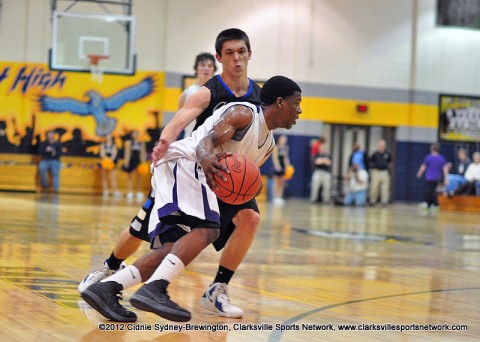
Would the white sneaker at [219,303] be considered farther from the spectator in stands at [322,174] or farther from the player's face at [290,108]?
the spectator in stands at [322,174]

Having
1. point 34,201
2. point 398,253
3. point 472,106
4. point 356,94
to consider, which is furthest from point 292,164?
point 398,253

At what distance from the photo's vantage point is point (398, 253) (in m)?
11.1

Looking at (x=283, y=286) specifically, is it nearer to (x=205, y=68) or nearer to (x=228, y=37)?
(x=205, y=68)

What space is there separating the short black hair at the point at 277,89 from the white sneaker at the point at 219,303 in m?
1.23

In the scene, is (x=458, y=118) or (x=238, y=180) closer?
(x=238, y=180)

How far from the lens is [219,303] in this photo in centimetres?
557

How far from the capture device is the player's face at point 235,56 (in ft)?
19.0

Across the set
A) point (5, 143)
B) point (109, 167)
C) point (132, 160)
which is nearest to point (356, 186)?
point (132, 160)

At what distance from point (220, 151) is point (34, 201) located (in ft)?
47.3

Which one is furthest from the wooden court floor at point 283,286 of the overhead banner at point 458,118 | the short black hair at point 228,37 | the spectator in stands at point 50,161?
the overhead banner at point 458,118

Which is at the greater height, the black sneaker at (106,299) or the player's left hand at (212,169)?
the player's left hand at (212,169)

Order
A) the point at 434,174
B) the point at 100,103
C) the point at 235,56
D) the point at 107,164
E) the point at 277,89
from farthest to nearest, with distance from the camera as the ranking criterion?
1. the point at 100,103
2. the point at 434,174
3. the point at 107,164
4. the point at 235,56
5. the point at 277,89

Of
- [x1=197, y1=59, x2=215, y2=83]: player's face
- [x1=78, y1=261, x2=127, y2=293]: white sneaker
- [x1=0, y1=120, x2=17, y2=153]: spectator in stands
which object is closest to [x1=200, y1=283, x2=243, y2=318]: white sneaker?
[x1=78, y1=261, x2=127, y2=293]: white sneaker

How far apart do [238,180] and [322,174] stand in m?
21.2
